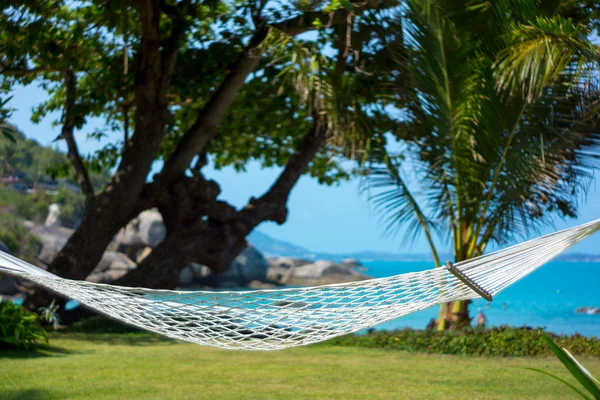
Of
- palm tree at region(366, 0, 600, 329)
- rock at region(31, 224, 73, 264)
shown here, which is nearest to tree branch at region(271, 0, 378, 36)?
palm tree at region(366, 0, 600, 329)

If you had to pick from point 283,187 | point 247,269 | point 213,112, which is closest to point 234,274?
point 247,269

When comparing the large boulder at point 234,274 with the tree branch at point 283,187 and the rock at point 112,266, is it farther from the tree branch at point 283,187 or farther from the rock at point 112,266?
the tree branch at point 283,187

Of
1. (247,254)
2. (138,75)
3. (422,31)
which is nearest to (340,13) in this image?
(422,31)

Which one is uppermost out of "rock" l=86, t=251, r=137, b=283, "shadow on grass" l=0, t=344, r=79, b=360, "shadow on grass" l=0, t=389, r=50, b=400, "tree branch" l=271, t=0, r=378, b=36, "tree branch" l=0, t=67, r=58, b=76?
"tree branch" l=271, t=0, r=378, b=36

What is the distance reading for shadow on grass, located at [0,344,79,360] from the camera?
4203 mm

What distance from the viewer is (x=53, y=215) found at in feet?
65.1

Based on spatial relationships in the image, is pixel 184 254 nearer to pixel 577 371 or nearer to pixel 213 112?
pixel 213 112

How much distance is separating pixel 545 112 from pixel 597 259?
51173 millimetres

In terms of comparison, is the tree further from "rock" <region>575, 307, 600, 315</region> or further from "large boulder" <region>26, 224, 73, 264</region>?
"rock" <region>575, 307, 600, 315</region>

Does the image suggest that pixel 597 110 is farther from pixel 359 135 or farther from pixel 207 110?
pixel 207 110

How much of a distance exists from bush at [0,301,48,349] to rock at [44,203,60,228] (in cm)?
1540

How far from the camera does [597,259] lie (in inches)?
2030

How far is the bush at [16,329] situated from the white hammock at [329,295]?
6.61ft

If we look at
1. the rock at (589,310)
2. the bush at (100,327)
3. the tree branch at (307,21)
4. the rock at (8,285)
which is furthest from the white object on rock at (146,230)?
the tree branch at (307,21)
